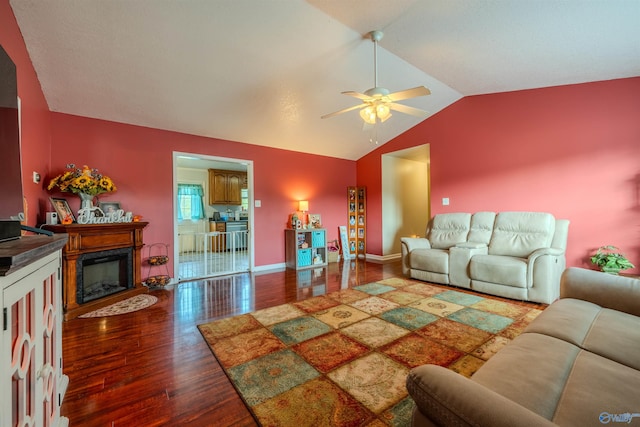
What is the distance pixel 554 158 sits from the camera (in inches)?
151

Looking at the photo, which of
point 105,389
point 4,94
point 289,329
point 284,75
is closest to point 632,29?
point 284,75

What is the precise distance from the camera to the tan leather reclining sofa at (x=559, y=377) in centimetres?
69

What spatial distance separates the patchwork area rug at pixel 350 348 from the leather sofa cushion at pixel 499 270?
10.7 inches

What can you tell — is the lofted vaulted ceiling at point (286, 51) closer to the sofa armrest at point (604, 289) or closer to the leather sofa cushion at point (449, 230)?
the leather sofa cushion at point (449, 230)

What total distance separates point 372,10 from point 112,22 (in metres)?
2.42

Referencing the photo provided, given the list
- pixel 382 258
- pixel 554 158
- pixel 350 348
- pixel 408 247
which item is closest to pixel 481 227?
pixel 408 247

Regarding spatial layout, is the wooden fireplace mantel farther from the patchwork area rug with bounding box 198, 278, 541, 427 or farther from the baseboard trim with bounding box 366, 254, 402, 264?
the baseboard trim with bounding box 366, 254, 402, 264

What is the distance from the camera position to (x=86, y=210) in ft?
Answer: 10.3

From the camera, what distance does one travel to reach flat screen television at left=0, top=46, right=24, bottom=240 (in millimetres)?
1063

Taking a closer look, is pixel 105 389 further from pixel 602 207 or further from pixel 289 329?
pixel 602 207

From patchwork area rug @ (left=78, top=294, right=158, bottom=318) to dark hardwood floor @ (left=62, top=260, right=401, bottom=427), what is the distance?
112mm

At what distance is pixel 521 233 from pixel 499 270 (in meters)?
0.84

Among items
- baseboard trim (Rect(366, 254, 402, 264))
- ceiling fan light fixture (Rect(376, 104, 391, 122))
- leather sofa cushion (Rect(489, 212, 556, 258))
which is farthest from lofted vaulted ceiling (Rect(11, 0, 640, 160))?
baseboard trim (Rect(366, 254, 402, 264))

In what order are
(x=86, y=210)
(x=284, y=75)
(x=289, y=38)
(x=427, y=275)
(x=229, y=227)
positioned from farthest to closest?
(x=229, y=227) → (x=427, y=275) → (x=284, y=75) → (x=86, y=210) → (x=289, y=38)
